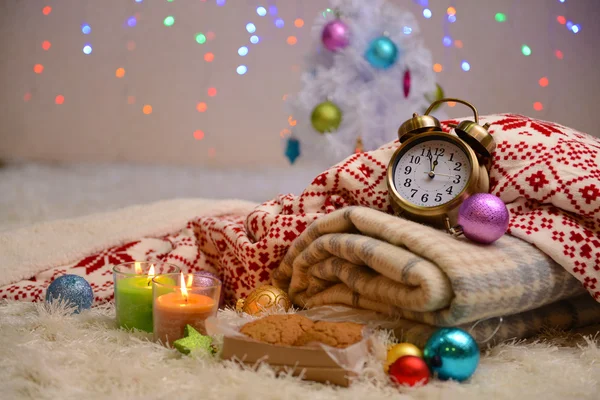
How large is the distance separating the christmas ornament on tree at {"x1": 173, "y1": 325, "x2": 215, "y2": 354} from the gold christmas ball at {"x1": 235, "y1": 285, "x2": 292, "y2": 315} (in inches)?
7.4

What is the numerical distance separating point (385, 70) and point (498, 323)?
1653mm

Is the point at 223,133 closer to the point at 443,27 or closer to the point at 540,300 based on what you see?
the point at 443,27

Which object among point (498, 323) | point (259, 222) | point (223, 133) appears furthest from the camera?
point (223, 133)

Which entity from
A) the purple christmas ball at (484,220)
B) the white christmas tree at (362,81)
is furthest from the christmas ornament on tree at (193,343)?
the white christmas tree at (362,81)

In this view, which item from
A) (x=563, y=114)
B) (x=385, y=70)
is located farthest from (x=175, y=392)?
(x=563, y=114)

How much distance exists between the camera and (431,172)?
107 centimetres

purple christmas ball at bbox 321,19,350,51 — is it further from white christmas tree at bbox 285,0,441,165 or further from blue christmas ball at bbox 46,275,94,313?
blue christmas ball at bbox 46,275,94,313

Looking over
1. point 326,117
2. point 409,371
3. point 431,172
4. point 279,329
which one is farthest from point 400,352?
point 326,117

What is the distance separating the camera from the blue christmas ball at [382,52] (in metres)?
2.32

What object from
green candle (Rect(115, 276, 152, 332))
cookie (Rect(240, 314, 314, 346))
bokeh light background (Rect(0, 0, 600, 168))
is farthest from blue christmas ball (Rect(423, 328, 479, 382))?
bokeh light background (Rect(0, 0, 600, 168))

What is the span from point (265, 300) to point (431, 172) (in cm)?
36

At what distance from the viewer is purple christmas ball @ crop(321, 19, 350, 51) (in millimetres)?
2377

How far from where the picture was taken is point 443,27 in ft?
10.2

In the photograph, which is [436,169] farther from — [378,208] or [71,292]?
[71,292]
